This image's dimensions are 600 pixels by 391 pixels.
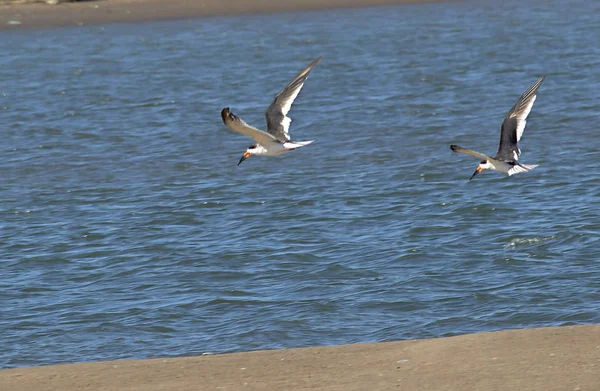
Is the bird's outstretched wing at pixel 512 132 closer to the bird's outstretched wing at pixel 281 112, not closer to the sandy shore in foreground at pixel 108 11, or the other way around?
the bird's outstretched wing at pixel 281 112

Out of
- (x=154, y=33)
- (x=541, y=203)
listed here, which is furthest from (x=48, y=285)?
(x=154, y=33)

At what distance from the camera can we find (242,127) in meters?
12.8

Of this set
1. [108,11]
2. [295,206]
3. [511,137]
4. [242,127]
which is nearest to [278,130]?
[242,127]

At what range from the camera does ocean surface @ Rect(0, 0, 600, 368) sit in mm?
12875

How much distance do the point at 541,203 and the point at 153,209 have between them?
605 cm

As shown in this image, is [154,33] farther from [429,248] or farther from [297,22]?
[429,248]

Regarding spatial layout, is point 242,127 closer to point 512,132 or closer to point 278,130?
point 278,130

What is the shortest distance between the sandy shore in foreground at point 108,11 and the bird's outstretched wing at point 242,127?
88.8 ft

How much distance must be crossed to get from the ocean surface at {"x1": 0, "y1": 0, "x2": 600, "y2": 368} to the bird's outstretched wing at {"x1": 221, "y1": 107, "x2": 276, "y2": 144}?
1.79m

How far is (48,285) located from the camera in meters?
14.6

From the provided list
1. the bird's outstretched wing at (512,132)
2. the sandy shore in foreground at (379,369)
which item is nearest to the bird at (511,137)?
the bird's outstretched wing at (512,132)

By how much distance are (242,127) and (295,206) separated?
5.32 metres

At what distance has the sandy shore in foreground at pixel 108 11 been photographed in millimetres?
39875

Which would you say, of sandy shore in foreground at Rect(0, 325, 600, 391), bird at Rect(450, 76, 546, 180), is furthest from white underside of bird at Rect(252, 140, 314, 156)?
sandy shore in foreground at Rect(0, 325, 600, 391)
